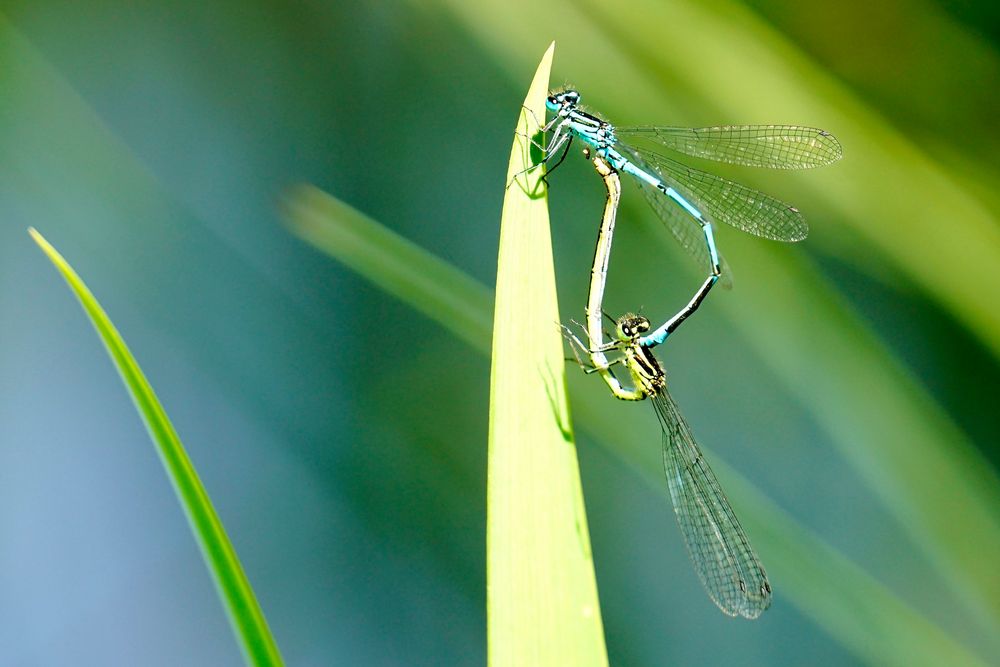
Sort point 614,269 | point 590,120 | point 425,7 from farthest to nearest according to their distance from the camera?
point 425,7 → point 614,269 → point 590,120

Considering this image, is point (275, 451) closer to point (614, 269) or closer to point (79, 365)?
point (79, 365)

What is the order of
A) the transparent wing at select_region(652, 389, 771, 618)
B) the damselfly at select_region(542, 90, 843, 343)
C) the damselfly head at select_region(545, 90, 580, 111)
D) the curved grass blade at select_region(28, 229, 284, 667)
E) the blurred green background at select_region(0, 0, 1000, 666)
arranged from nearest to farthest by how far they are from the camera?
the curved grass blade at select_region(28, 229, 284, 667) → the transparent wing at select_region(652, 389, 771, 618) → the damselfly head at select_region(545, 90, 580, 111) → the damselfly at select_region(542, 90, 843, 343) → the blurred green background at select_region(0, 0, 1000, 666)

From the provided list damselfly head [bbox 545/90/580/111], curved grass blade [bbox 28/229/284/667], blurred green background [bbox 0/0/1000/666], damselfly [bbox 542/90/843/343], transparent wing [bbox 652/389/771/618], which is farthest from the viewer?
blurred green background [bbox 0/0/1000/666]

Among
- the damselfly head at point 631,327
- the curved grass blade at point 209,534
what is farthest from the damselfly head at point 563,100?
the curved grass blade at point 209,534

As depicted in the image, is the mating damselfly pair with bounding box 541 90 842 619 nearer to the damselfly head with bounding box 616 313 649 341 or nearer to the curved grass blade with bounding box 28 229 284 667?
the damselfly head with bounding box 616 313 649 341

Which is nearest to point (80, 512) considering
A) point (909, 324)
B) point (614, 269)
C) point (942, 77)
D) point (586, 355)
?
point (586, 355)

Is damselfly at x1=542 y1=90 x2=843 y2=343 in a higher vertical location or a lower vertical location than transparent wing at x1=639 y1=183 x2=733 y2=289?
higher

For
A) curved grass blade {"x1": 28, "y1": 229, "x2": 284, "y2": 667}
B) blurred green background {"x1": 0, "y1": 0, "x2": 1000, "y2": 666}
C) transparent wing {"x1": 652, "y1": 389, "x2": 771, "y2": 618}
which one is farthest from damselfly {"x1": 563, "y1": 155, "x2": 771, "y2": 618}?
curved grass blade {"x1": 28, "y1": 229, "x2": 284, "y2": 667}

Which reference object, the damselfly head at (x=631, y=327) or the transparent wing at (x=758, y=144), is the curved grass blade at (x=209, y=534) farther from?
the transparent wing at (x=758, y=144)

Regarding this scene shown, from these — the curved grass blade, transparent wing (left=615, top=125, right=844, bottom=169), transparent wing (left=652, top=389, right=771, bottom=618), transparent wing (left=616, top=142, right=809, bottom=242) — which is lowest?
the curved grass blade
